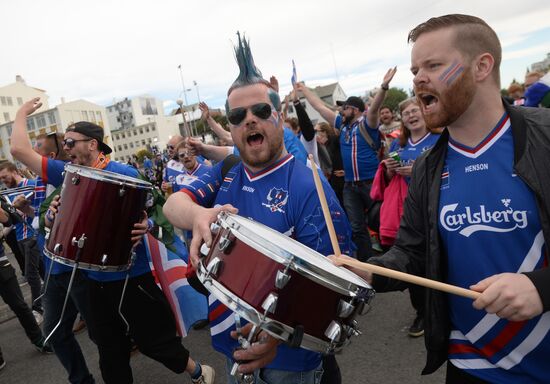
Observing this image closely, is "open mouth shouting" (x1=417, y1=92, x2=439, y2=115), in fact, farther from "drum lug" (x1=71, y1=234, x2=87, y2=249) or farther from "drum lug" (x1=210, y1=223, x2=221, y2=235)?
"drum lug" (x1=71, y1=234, x2=87, y2=249)

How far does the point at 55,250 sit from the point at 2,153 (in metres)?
72.7

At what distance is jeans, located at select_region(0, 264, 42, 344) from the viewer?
14.7ft

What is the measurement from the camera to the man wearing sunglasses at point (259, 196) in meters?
1.79

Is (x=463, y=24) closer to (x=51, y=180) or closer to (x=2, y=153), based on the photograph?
(x=51, y=180)

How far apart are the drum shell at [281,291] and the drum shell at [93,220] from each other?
153 centimetres

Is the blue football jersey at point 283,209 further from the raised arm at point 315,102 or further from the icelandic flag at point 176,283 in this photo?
the raised arm at point 315,102

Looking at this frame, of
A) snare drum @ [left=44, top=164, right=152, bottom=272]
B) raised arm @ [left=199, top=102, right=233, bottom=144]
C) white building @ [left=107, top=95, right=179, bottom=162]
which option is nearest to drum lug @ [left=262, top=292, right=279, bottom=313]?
snare drum @ [left=44, top=164, right=152, bottom=272]

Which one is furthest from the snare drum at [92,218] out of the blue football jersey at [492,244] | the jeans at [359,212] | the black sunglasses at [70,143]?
the jeans at [359,212]

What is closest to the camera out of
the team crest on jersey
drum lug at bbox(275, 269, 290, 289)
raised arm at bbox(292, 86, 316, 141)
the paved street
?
drum lug at bbox(275, 269, 290, 289)

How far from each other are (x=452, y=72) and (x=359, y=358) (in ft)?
9.14

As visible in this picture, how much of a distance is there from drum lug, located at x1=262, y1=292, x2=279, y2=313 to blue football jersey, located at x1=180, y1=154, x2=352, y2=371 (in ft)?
1.71

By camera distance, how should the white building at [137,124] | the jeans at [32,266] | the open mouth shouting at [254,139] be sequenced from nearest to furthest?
the open mouth shouting at [254,139] < the jeans at [32,266] < the white building at [137,124]

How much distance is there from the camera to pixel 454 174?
1554 millimetres

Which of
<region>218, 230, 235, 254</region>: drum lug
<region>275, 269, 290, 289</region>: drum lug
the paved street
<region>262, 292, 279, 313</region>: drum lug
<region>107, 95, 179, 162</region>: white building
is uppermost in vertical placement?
<region>107, 95, 179, 162</region>: white building
